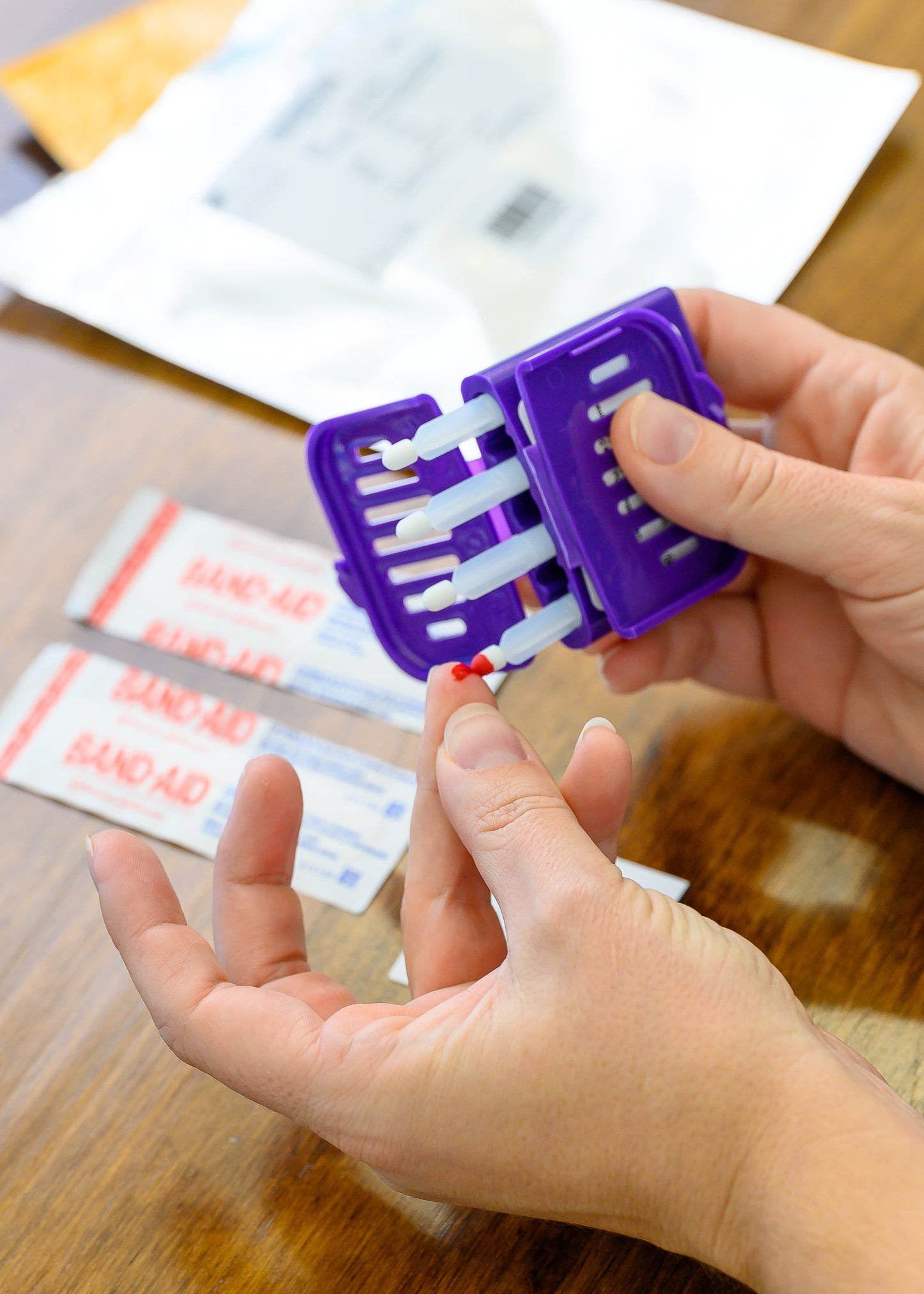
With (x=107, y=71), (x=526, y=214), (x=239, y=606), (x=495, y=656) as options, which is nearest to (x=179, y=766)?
(x=239, y=606)

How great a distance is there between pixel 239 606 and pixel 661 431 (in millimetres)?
256

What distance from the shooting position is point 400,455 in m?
0.39

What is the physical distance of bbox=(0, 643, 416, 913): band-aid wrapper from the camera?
1.65 ft

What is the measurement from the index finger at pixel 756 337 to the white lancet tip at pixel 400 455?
0.21 metres

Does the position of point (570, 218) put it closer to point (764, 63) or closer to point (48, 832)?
point (764, 63)

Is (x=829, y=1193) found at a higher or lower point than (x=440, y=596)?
lower

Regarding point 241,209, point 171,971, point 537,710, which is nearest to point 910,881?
point 537,710

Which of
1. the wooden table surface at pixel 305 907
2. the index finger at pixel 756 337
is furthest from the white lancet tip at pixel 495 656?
the index finger at pixel 756 337

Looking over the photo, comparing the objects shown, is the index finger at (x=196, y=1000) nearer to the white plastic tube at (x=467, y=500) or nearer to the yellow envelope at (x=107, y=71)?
the white plastic tube at (x=467, y=500)

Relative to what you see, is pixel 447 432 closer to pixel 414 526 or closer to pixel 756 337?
pixel 414 526

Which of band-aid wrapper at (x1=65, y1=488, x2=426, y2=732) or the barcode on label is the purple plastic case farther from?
the barcode on label

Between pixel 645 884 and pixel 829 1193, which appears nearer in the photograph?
pixel 829 1193

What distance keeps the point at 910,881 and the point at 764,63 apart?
0.58 metres

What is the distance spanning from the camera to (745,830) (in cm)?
49
